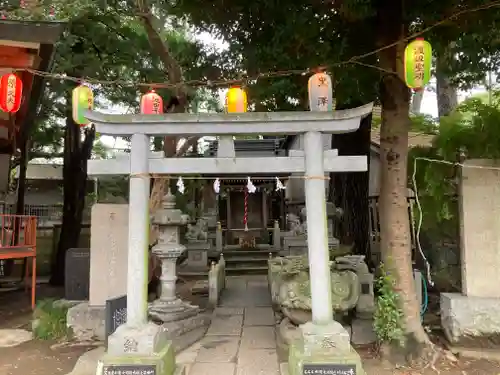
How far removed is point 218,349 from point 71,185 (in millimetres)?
9384

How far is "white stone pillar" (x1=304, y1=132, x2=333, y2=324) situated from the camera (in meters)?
4.92

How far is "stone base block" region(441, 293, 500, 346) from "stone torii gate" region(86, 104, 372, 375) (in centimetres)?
261

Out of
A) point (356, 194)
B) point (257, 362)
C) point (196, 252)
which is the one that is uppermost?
point (356, 194)

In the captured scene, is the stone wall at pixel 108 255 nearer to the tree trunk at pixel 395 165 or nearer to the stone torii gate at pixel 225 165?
the stone torii gate at pixel 225 165

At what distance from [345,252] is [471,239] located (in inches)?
136

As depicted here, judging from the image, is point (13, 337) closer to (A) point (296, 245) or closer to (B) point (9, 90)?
(B) point (9, 90)

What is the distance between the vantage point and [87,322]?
723 cm

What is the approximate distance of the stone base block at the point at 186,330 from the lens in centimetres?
655

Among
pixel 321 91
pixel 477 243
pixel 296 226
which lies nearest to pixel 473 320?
pixel 477 243

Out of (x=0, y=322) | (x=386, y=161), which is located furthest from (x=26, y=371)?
(x=386, y=161)

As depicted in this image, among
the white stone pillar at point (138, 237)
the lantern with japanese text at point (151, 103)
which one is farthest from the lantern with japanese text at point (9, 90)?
the white stone pillar at point (138, 237)

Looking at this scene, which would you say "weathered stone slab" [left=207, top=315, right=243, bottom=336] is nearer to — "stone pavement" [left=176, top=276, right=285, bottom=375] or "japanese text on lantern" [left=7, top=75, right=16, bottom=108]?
"stone pavement" [left=176, top=276, right=285, bottom=375]

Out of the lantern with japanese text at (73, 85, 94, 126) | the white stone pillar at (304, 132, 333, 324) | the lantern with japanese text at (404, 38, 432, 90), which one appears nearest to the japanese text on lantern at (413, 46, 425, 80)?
the lantern with japanese text at (404, 38, 432, 90)

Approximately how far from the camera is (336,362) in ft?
14.8
